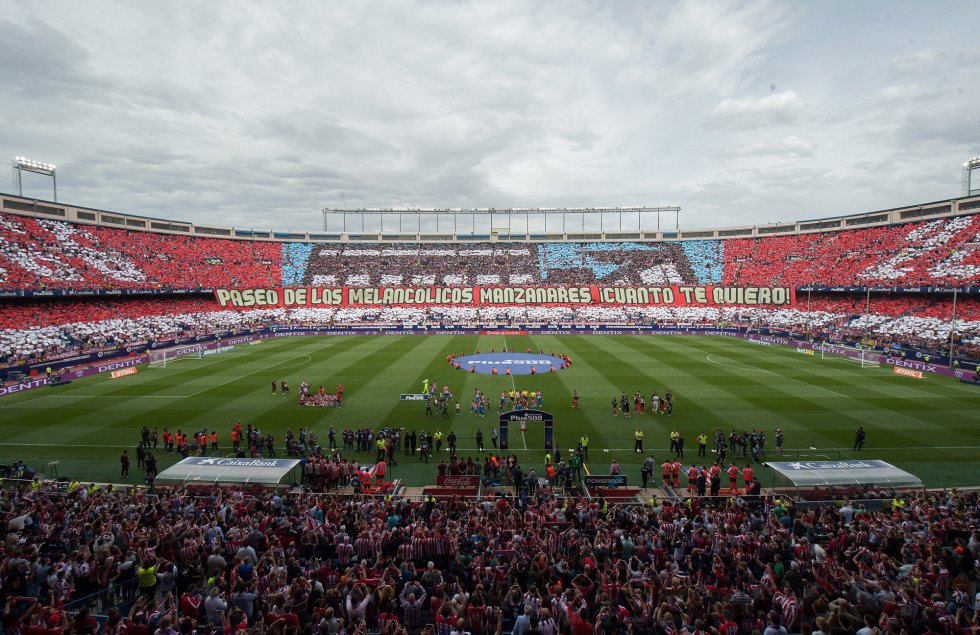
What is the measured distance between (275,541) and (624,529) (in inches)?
328

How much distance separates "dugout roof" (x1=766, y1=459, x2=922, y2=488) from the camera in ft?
50.9

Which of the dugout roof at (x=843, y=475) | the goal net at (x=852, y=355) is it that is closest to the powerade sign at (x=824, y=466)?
the dugout roof at (x=843, y=475)

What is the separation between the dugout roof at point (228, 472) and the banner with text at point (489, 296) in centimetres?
5970

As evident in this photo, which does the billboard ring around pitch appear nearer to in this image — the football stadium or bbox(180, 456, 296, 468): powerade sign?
the football stadium

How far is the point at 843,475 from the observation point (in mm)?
15805

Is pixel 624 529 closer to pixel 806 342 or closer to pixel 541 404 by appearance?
pixel 541 404

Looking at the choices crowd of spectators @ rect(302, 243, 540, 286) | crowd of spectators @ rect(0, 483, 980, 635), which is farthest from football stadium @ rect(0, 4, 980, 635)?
crowd of spectators @ rect(302, 243, 540, 286)

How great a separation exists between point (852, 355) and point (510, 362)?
106 ft

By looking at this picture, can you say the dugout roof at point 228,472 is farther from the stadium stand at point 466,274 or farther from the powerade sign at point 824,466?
the stadium stand at point 466,274

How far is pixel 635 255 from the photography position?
88500mm

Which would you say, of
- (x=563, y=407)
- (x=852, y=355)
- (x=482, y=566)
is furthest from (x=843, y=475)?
(x=852, y=355)

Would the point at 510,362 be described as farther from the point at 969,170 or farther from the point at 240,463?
the point at 969,170

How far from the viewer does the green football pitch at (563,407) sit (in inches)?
841

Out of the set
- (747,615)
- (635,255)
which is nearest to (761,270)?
(635,255)
